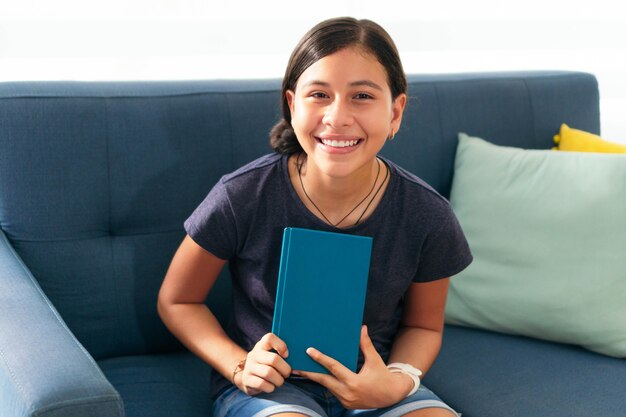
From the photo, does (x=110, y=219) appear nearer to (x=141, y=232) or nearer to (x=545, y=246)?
(x=141, y=232)

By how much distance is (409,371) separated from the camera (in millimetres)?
1510

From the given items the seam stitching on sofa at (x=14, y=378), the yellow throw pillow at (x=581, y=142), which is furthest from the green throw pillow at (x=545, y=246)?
the seam stitching on sofa at (x=14, y=378)

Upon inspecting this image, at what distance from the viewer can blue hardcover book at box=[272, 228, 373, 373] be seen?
1.40 meters

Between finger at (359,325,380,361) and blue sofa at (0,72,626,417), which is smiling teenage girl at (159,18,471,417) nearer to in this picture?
finger at (359,325,380,361)

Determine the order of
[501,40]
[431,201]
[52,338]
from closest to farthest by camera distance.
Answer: [52,338] < [431,201] < [501,40]

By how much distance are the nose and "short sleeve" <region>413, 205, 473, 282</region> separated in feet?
0.91

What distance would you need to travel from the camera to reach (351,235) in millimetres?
1415

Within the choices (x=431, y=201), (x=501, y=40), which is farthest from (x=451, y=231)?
(x=501, y=40)

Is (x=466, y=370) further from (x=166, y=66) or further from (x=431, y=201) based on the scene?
(x=166, y=66)

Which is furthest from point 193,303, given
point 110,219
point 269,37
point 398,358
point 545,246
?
point 269,37

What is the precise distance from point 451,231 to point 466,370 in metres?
0.35

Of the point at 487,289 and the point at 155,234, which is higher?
the point at 155,234

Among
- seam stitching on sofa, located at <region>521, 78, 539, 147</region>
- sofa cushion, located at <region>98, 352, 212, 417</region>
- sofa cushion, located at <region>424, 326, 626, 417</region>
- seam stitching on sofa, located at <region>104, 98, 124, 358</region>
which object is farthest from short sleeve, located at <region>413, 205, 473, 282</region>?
seam stitching on sofa, located at <region>521, 78, 539, 147</region>

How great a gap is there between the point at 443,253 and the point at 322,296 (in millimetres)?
282
